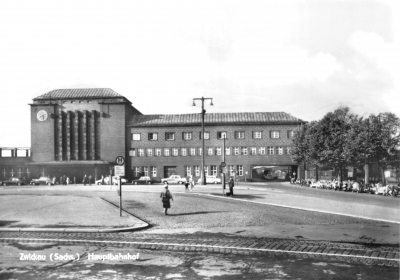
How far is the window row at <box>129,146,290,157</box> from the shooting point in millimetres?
68312

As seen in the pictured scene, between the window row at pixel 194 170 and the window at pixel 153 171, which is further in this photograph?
the window at pixel 153 171

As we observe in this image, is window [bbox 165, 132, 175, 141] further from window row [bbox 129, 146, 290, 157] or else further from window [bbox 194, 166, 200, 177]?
window [bbox 194, 166, 200, 177]

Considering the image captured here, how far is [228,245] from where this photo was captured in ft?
35.8

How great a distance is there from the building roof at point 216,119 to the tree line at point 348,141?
8887 millimetres

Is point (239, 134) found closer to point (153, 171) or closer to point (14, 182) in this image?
point (153, 171)

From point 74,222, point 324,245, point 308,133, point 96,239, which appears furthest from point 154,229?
point 308,133

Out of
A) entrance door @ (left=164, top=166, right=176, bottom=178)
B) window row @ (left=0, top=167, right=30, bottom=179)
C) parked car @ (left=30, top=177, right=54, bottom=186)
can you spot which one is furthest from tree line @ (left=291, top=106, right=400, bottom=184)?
window row @ (left=0, top=167, right=30, bottom=179)

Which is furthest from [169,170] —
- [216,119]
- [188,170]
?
[216,119]

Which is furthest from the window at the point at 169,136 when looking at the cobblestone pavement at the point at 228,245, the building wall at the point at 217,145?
the cobblestone pavement at the point at 228,245

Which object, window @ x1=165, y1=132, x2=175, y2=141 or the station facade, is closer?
the station facade

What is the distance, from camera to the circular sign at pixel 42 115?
6800 cm

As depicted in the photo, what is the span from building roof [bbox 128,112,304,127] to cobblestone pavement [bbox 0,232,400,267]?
56542 millimetres

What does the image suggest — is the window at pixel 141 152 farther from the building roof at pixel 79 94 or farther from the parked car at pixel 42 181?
the parked car at pixel 42 181

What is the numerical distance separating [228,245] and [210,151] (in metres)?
57.5
